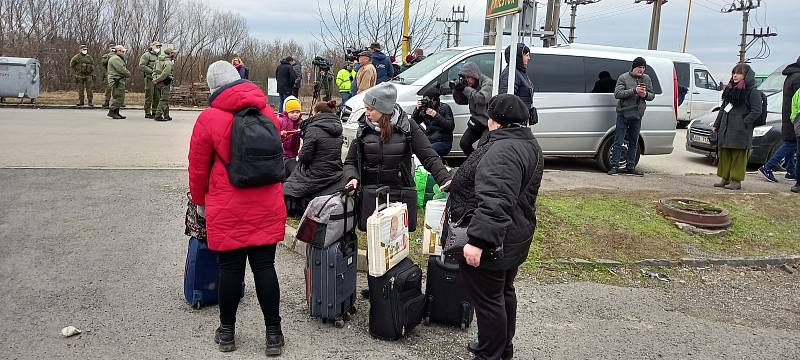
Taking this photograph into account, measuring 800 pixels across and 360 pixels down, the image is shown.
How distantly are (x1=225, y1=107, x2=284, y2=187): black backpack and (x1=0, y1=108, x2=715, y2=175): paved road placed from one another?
241 inches

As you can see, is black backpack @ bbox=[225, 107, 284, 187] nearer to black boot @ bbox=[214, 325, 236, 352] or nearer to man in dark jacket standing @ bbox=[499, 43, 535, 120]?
black boot @ bbox=[214, 325, 236, 352]

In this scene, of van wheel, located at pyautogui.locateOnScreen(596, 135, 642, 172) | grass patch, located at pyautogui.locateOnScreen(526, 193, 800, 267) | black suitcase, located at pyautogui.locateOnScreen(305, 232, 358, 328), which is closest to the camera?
black suitcase, located at pyautogui.locateOnScreen(305, 232, 358, 328)

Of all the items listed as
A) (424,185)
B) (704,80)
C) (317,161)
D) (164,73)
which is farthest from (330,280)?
(704,80)

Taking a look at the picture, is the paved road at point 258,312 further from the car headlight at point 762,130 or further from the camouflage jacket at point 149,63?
the camouflage jacket at point 149,63

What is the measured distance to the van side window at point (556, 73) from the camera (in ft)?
31.6

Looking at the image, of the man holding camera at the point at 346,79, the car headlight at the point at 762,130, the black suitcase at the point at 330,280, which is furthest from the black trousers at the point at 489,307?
the man holding camera at the point at 346,79

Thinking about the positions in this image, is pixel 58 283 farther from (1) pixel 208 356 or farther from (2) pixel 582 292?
(2) pixel 582 292

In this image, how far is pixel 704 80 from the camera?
18.9 meters

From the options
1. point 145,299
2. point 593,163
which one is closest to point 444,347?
point 145,299

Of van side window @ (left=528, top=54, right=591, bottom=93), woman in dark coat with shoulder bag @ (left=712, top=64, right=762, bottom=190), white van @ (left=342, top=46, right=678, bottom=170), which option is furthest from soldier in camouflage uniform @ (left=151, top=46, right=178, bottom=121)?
woman in dark coat with shoulder bag @ (left=712, top=64, right=762, bottom=190)

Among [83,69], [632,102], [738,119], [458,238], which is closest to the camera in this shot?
[458,238]

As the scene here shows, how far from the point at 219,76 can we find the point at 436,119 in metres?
4.02

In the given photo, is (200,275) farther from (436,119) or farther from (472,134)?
(436,119)

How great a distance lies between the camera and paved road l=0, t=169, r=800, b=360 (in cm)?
394
